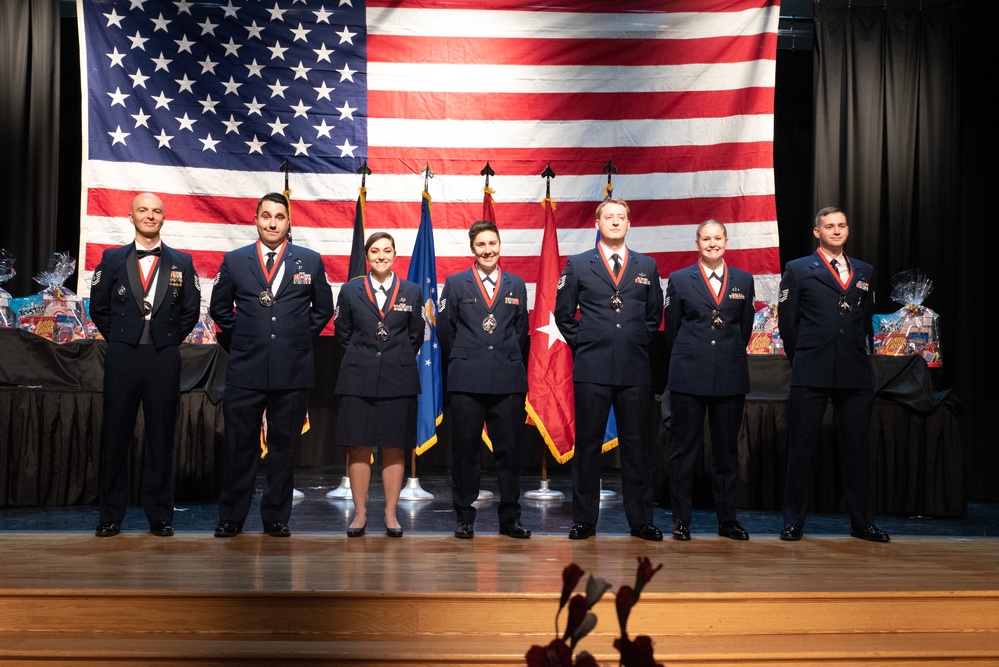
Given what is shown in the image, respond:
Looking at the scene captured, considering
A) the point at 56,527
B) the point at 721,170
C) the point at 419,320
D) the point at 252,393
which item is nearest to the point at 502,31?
the point at 721,170

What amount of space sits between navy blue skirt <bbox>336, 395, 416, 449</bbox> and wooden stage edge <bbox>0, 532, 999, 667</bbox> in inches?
32.2

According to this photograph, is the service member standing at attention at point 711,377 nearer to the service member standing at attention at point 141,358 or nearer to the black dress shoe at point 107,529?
the service member standing at attention at point 141,358

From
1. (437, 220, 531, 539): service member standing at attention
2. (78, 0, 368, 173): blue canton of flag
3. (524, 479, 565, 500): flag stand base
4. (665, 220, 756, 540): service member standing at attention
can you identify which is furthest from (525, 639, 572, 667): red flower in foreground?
(78, 0, 368, 173): blue canton of flag

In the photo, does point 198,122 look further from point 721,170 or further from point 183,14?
point 721,170

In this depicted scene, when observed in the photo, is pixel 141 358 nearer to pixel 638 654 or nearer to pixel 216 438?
pixel 216 438

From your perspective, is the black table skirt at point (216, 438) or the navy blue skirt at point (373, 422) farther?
the black table skirt at point (216, 438)

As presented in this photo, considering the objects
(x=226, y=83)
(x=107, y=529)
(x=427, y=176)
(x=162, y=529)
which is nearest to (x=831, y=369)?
(x=427, y=176)

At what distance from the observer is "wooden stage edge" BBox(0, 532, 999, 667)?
2.95 m

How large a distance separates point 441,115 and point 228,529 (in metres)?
3.76

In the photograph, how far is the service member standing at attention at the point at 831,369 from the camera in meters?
4.57

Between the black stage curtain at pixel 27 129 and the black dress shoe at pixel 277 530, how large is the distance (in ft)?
13.2

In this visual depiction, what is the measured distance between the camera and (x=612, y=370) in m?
4.51

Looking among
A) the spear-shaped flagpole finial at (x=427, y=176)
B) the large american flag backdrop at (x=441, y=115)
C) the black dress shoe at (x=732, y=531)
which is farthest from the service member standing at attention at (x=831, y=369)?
the spear-shaped flagpole finial at (x=427, y=176)

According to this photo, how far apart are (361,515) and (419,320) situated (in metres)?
0.96
